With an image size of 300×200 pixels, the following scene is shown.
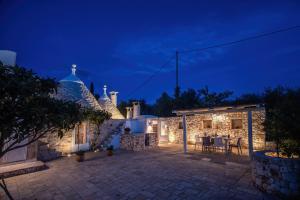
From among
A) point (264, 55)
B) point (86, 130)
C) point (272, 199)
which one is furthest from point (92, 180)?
point (264, 55)

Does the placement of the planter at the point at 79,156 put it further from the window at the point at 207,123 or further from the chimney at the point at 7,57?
the window at the point at 207,123

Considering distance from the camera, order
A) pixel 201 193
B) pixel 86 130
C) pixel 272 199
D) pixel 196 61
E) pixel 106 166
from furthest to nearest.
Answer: pixel 196 61 < pixel 86 130 < pixel 106 166 < pixel 201 193 < pixel 272 199

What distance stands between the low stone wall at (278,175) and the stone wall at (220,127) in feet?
22.0

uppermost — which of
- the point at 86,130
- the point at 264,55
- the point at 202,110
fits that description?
the point at 264,55

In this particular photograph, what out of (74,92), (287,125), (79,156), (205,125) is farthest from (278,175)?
(74,92)

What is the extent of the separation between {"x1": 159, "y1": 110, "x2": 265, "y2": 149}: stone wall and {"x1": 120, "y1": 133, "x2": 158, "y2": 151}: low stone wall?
11.4 feet

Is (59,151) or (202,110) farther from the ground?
(202,110)

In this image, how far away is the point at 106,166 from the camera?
734 centimetres

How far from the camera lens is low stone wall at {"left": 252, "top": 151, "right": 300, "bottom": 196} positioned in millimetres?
4031

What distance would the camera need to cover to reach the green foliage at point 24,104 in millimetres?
2221

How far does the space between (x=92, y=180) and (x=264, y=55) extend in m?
84.5

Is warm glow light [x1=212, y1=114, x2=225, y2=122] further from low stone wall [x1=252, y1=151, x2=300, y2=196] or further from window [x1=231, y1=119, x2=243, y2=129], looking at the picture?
low stone wall [x1=252, y1=151, x2=300, y2=196]

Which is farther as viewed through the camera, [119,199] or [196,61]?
[196,61]

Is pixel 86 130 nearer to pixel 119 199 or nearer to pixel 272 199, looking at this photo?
pixel 119 199
